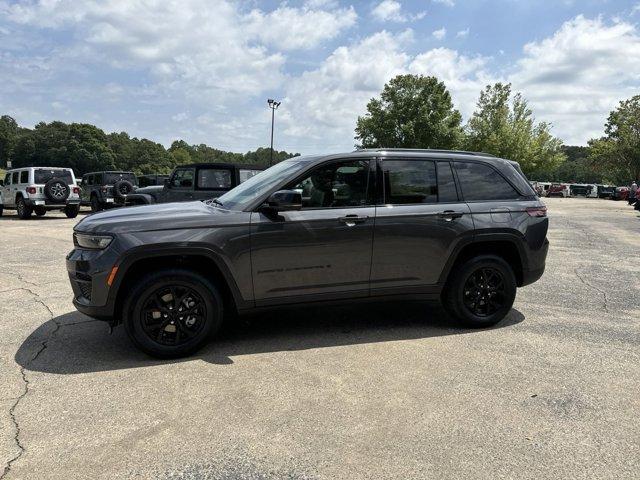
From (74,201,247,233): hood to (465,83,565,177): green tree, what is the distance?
50.1 meters

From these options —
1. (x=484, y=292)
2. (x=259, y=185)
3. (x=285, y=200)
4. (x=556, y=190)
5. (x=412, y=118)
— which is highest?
(x=412, y=118)

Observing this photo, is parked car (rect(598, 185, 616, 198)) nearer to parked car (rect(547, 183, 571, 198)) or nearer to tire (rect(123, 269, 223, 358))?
parked car (rect(547, 183, 571, 198))

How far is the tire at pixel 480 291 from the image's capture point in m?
4.87

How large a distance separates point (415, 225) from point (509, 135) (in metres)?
50.4

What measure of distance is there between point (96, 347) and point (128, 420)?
1492mm

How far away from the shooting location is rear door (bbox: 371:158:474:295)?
4566mm

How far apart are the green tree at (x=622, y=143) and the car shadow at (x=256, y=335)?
232 feet

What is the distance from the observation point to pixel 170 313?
4.08 metres

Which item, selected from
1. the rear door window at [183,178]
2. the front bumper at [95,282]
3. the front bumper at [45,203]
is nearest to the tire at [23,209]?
the front bumper at [45,203]

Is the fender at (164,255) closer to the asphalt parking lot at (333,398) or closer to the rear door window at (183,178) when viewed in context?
the asphalt parking lot at (333,398)

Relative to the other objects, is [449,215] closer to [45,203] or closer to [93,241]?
[93,241]

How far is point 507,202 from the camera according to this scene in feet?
16.5

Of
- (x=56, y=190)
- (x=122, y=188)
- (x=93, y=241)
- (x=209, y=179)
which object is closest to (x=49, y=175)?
(x=56, y=190)

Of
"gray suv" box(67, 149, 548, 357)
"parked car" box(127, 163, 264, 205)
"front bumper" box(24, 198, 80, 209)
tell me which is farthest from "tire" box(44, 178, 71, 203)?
"gray suv" box(67, 149, 548, 357)
